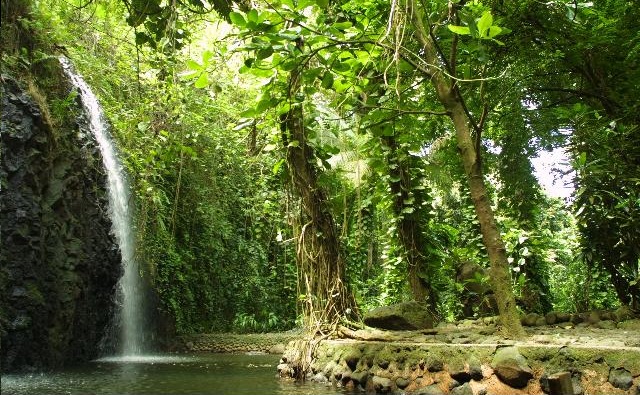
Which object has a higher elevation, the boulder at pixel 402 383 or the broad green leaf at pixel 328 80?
the broad green leaf at pixel 328 80

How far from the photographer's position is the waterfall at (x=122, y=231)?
897 centimetres

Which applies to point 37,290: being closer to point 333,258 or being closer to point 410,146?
point 333,258

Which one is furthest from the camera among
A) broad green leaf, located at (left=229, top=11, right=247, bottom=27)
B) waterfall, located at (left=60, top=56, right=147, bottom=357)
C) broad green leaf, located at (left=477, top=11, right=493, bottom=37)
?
waterfall, located at (left=60, top=56, right=147, bottom=357)

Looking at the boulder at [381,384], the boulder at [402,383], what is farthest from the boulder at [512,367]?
the boulder at [381,384]

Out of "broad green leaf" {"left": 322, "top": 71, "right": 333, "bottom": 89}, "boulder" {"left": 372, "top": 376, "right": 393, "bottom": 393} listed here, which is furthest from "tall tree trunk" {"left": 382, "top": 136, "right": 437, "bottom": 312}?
"broad green leaf" {"left": 322, "top": 71, "right": 333, "bottom": 89}

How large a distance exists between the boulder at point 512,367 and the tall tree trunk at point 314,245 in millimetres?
2183

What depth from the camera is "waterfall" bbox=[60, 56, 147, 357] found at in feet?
29.4

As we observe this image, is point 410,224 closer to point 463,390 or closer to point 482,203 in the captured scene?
point 482,203

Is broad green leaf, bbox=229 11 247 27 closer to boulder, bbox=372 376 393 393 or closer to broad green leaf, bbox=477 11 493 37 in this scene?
broad green leaf, bbox=477 11 493 37

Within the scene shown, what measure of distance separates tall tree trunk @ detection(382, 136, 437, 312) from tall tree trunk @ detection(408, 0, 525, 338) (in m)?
2.04

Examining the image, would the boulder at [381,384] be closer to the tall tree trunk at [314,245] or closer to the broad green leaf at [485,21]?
the tall tree trunk at [314,245]

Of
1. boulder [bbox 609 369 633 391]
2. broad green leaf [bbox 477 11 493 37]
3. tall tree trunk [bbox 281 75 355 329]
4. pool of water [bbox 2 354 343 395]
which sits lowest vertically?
pool of water [bbox 2 354 343 395]

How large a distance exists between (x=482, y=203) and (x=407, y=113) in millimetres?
1004

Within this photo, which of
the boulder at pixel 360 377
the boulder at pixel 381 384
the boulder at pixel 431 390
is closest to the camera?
the boulder at pixel 431 390
